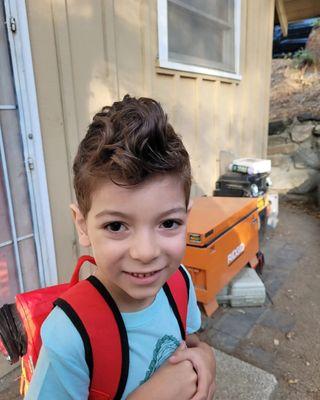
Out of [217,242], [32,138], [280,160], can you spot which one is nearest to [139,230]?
[32,138]

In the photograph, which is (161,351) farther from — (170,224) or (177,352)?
(170,224)

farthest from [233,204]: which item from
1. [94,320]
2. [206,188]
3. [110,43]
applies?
[94,320]

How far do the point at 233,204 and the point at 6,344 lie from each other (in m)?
2.28

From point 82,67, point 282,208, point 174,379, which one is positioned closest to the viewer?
point 174,379

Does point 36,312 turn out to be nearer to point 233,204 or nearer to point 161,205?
point 161,205

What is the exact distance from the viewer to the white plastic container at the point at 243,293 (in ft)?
9.61

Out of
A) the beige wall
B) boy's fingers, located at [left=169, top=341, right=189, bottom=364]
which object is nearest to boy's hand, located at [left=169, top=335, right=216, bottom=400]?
boy's fingers, located at [left=169, top=341, right=189, bottom=364]

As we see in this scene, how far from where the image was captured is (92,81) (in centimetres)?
242

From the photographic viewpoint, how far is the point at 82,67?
2.33m

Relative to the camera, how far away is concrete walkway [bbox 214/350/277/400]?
178cm

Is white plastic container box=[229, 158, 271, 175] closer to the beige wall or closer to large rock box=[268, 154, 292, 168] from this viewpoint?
the beige wall

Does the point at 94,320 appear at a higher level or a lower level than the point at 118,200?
lower

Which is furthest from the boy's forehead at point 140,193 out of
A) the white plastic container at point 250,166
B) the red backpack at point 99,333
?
the white plastic container at point 250,166

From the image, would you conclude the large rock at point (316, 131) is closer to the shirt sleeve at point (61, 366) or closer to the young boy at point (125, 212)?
the young boy at point (125, 212)
